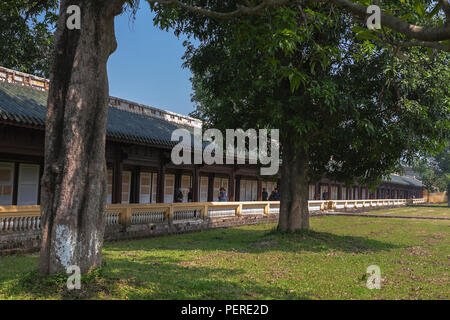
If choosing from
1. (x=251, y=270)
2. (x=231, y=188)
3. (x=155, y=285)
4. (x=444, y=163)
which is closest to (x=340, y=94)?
(x=251, y=270)

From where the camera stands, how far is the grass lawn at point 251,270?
564 centimetres

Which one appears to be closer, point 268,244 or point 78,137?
point 78,137

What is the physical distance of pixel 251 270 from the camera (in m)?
8.11

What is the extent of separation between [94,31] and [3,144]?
759cm

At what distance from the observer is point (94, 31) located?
224 inches

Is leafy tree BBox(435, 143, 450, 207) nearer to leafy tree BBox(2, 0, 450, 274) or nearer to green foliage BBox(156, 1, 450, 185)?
green foliage BBox(156, 1, 450, 185)

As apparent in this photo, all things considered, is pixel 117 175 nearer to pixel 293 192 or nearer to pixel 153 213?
pixel 153 213

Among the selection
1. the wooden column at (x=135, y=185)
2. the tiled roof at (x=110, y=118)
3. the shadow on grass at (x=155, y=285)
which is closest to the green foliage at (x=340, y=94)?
the tiled roof at (x=110, y=118)

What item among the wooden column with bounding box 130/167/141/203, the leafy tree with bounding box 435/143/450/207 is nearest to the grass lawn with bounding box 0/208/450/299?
the wooden column with bounding box 130/167/141/203

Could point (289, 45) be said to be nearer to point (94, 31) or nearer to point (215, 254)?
point (94, 31)

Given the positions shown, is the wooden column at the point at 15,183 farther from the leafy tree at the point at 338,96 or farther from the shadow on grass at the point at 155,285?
the shadow on grass at the point at 155,285

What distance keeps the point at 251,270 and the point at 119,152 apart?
8862mm

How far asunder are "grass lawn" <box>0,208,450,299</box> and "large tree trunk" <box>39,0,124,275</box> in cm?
48
